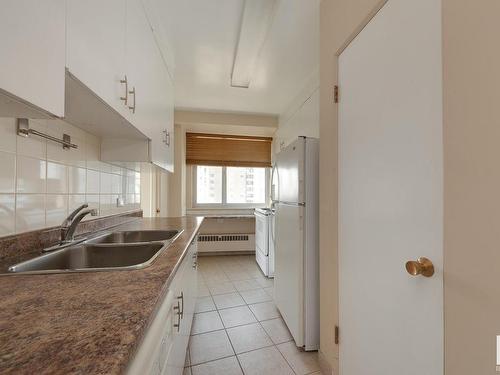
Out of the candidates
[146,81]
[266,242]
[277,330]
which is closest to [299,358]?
[277,330]

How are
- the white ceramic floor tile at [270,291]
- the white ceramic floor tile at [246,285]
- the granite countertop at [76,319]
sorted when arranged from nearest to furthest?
the granite countertop at [76,319] < the white ceramic floor tile at [270,291] < the white ceramic floor tile at [246,285]

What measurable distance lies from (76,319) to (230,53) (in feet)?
7.85

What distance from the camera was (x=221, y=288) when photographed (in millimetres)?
2697

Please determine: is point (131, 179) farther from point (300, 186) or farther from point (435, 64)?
point (435, 64)

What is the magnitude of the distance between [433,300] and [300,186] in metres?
0.99

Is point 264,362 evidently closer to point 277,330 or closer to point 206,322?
point 277,330

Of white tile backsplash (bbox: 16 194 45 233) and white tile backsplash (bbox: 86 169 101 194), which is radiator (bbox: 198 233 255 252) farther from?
white tile backsplash (bbox: 16 194 45 233)

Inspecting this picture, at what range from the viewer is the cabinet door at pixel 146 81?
1.17 m

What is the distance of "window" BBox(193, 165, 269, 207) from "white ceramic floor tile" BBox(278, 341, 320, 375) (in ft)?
9.76

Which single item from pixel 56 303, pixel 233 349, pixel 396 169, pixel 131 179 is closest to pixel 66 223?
pixel 56 303

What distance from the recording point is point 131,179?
217 cm

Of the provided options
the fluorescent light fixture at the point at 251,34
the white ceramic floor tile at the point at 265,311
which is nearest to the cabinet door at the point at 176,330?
the white ceramic floor tile at the point at 265,311

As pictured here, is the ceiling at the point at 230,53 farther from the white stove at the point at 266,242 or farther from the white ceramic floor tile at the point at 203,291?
the white ceramic floor tile at the point at 203,291

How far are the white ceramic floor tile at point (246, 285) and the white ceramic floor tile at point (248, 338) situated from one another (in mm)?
746
